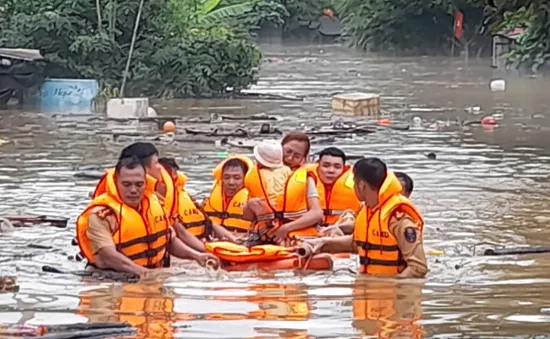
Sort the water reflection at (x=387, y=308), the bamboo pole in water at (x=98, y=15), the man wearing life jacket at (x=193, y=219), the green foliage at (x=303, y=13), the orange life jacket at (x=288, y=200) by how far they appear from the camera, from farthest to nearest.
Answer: the green foliage at (x=303, y=13) → the bamboo pole in water at (x=98, y=15) → the orange life jacket at (x=288, y=200) → the man wearing life jacket at (x=193, y=219) → the water reflection at (x=387, y=308)

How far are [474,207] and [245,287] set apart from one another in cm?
515

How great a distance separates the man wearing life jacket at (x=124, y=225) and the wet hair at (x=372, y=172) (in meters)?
1.54

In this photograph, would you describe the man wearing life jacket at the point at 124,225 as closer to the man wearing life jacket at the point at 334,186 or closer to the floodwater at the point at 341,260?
the floodwater at the point at 341,260

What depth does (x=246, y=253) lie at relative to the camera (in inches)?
420

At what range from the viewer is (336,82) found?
1494 inches

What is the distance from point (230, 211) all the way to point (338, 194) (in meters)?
0.96

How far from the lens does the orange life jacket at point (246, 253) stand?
10602 mm

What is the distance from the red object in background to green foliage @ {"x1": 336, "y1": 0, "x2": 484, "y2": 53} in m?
0.30

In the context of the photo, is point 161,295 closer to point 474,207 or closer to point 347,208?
point 347,208

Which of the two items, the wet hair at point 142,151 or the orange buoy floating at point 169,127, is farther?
the orange buoy floating at point 169,127

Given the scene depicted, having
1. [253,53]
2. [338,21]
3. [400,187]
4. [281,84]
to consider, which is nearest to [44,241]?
[400,187]

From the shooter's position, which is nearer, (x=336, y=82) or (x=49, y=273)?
(x=49, y=273)

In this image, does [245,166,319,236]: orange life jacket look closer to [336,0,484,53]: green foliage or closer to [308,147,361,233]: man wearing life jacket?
[308,147,361,233]: man wearing life jacket

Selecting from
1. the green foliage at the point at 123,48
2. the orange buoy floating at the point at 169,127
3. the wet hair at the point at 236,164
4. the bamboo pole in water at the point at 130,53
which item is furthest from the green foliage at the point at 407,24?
the wet hair at the point at 236,164
